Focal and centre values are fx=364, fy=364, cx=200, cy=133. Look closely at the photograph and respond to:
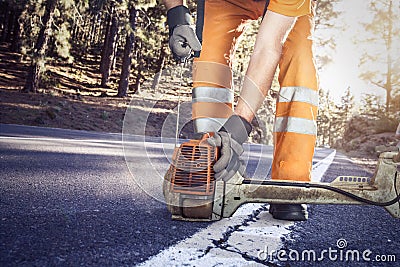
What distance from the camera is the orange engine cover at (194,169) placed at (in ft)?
4.77

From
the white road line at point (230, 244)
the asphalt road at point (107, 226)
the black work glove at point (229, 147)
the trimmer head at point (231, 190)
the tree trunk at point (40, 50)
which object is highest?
the tree trunk at point (40, 50)

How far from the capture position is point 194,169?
1.46 m

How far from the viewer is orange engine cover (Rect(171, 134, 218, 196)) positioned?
1.45m

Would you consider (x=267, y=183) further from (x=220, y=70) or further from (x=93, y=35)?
(x=93, y=35)

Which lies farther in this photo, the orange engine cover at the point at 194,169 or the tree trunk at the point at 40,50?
the tree trunk at the point at 40,50

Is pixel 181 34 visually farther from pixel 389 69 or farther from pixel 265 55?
pixel 389 69

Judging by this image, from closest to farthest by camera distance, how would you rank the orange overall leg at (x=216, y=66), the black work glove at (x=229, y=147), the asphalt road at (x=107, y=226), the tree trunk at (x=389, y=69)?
the asphalt road at (x=107, y=226) → the black work glove at (x=229, y=147) → the orange overall leg at (x=216, y=66) → the tree trunk at (x=389, y=69)

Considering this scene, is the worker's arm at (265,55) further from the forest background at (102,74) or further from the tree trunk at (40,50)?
the tree trunk at (40,50)

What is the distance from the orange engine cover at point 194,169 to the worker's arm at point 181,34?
51cm

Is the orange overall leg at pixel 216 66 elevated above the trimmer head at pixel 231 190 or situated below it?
above

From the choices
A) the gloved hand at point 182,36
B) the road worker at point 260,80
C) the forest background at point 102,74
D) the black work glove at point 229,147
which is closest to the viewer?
the black work glove at point 229,147

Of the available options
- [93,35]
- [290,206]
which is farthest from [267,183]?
[93,35]

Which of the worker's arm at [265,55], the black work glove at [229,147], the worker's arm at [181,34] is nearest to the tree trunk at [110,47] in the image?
the worker's arm at [181,34]

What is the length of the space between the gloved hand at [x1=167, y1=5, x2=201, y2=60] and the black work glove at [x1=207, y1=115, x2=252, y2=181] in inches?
17.9
